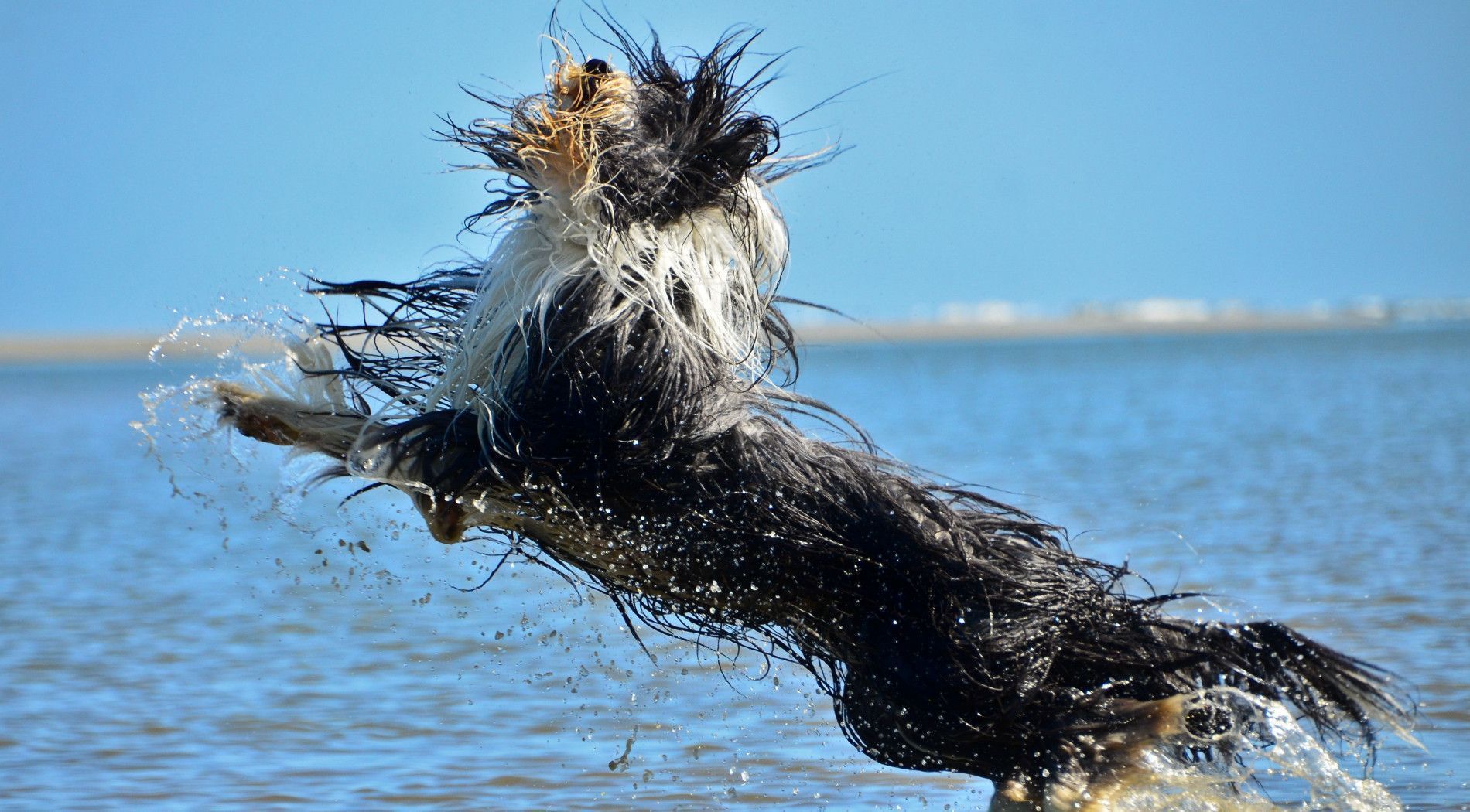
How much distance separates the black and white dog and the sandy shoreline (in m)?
37.1

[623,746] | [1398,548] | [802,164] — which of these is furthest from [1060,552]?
[1398,548]

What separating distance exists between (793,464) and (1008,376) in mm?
23730

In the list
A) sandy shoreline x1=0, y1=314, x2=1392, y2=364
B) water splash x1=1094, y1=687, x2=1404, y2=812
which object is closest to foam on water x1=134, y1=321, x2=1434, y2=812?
water splash x1=1094, y1=687, x2=1404, y2=812

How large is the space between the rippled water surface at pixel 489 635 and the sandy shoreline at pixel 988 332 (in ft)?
102

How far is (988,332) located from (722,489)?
60.8m

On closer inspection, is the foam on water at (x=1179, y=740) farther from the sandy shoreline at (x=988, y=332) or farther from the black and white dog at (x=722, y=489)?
the sandy shoreline at (x=988, y=332)

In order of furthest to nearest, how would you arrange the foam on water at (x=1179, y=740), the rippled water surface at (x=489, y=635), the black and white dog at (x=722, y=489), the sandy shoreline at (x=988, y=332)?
the sandy shoreline at (x=988, y=332) → the rippled water surface at (x=489, y=635) → the foam on water at (x=1179, y=740) → the black and white dog at (x=722, y=489)

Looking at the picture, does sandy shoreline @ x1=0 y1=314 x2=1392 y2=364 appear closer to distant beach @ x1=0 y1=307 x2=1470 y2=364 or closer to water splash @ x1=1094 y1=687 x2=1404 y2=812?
distant beach @ x1=0 y1=307 x2=1470 y2=364

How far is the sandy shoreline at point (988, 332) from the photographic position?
160 feet

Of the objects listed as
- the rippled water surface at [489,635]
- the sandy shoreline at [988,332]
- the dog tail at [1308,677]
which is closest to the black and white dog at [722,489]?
the dog tail at [1308,677]

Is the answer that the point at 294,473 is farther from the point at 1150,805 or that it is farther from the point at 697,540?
the point at 1150,805

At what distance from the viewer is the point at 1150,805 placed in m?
3.58

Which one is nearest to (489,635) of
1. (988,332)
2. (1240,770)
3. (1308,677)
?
(1240,770)

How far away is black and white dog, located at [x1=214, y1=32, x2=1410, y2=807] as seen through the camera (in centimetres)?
344
